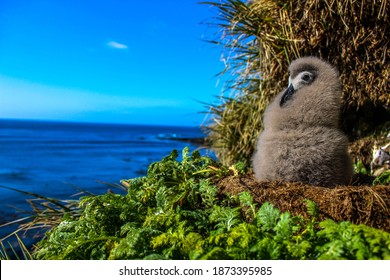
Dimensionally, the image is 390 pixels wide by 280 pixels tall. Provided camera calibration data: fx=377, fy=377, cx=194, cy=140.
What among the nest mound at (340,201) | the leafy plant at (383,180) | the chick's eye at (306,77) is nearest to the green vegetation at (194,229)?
the nest mound at (340,201)

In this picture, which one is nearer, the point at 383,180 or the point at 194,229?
the point at 194,229

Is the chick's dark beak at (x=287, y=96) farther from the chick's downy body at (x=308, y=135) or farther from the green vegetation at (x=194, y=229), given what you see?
the green vegetation at (x=194, y=229)

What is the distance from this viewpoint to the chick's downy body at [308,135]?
2801mm

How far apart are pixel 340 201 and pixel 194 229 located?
3.30ft

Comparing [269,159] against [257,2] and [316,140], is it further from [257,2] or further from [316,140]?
[257,2]

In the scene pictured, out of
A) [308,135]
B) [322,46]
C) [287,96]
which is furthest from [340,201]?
[322,46]

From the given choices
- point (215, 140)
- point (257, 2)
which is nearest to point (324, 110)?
point (257, 2)

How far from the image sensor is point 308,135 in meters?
2.80

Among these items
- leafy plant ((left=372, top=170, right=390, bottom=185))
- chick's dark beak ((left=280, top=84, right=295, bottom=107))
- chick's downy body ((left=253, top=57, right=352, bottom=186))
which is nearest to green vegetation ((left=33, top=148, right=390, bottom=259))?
chick's downy body ((left=253, top=57, right=352, bottom=186))

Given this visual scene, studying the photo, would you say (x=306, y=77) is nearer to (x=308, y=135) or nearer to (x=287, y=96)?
(x=287, y=96)

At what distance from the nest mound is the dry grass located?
2.40 meters

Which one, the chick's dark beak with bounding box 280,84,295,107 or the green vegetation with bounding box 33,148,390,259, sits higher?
the chick's dark beak with bounding box 280,84,295,107

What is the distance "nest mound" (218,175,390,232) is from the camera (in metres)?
2.50

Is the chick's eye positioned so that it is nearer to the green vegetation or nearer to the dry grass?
the green vegetation
